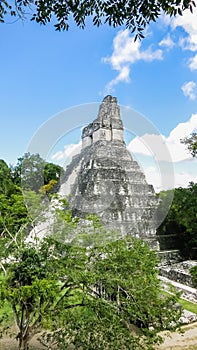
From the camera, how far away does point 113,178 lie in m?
18.6

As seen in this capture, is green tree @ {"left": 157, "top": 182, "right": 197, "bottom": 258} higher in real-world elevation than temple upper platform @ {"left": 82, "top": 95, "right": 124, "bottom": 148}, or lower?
lower

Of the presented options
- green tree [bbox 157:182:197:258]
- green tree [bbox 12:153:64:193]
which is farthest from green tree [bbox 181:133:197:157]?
green tree [bbox 12:153:64:193]

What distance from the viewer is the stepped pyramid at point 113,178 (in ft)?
55.5

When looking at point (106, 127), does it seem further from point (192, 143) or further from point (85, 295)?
point (85, 295)

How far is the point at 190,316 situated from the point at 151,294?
3.95 metres

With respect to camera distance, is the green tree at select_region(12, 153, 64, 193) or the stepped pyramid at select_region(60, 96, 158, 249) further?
the stepped pyramid at select_region(60, 96, 158, 249)

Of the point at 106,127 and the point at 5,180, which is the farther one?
the point at 5,180

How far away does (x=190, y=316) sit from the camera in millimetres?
9320

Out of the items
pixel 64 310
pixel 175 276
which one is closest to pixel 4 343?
pixel 64 310

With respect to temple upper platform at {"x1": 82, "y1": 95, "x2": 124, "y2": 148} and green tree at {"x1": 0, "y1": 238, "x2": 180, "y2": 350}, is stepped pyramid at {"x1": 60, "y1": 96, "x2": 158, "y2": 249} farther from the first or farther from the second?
green tree at {"x1": 0, "y1": 238, "x2": 180, "y2": 350}

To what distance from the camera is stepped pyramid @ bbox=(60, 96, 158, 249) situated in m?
16.9

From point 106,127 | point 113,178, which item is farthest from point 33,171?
point 106,127

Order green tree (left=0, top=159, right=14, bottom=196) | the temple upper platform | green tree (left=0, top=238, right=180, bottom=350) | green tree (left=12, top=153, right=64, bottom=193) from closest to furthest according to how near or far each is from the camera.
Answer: green tree (left=0, top=238, right=180, bottom=350) < green tree (left=12, top=153, right=64, bottom=193) < the temple upper platform < green tree (left=0, top=159, right=14, bottom=196)

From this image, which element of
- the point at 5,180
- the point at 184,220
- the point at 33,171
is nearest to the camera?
the point at 33,171
